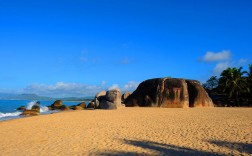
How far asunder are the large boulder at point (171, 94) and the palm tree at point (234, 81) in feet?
48.8

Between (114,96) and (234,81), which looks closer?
(114,96)

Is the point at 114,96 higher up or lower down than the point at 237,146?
higher up

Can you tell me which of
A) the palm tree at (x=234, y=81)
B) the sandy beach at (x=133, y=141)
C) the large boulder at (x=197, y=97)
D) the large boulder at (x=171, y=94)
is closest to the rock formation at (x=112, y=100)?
the large boulder at (x=171, y=94)

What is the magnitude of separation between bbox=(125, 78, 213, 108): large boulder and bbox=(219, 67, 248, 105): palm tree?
14866 mm

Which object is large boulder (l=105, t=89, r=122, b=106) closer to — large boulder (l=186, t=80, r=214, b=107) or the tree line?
large boulder (l=186, t=80, r=214, b=107)

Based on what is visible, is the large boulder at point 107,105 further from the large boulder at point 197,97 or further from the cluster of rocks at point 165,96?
the large boulder at point 197,97

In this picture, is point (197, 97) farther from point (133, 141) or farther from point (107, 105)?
point (133, 141)

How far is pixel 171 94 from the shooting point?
33.2 metres

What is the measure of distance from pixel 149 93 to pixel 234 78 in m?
20.5

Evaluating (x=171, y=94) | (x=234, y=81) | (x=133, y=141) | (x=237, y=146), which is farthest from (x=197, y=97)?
(x=237, y=146)

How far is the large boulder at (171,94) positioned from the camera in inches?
1298

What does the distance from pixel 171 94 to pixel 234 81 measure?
19208 mm

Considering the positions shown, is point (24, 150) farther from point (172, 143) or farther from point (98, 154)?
point (172, 143)

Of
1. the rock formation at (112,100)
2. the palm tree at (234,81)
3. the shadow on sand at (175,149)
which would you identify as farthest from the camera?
the palm tree at (234,81)
